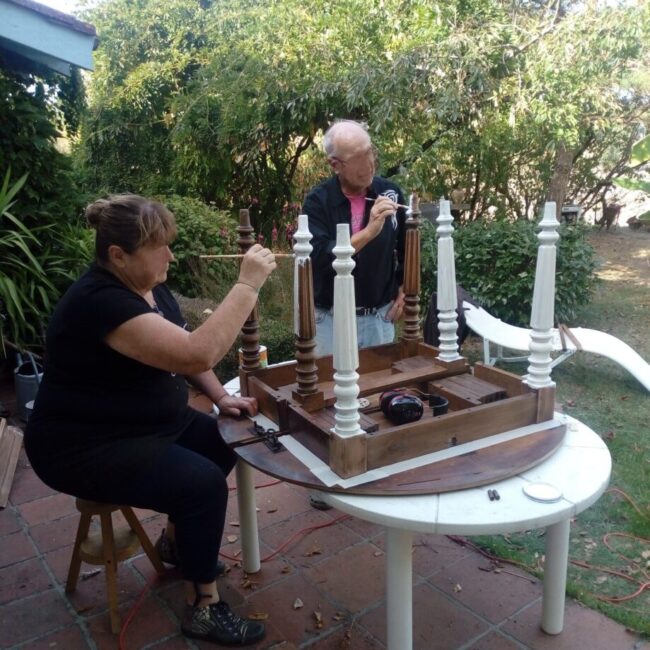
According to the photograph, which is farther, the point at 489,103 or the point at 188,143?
the point at 188,143

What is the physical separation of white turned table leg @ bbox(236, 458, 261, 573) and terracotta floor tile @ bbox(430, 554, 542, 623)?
0.72m

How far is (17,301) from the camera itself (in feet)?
12.3

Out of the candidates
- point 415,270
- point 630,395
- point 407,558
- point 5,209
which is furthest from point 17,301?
point 630,395

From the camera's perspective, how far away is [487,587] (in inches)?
89.5

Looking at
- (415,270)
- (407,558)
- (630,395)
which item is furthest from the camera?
(630,395)

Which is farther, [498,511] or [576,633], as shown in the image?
[576,633]

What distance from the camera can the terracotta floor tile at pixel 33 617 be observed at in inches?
81.2

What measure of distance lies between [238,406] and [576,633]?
4.59 feet

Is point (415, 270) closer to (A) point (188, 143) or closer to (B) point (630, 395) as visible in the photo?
(B) point (630, 395)

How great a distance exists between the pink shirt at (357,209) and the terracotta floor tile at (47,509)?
1911mm

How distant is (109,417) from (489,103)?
5.07m

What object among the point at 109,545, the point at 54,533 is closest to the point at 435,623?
the point at 109,545

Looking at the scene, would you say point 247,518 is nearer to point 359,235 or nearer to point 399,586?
point 399,586

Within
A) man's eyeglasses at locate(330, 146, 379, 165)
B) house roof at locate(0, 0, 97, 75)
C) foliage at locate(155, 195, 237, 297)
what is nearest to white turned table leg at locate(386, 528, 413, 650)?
man's eyeglasses at locate(330, 146, 379, 165)
